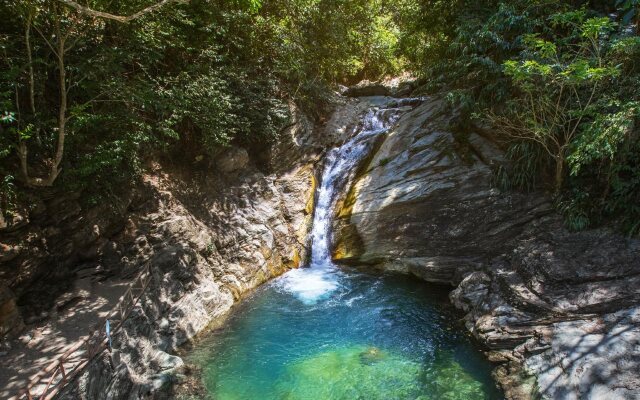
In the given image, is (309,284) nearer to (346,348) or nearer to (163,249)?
(346,348)

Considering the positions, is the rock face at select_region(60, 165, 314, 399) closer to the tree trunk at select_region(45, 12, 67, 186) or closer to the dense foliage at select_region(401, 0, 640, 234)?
the tree trunk at select_region(45, 12, 67, 186)

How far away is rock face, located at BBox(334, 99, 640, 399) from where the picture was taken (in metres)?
6.88

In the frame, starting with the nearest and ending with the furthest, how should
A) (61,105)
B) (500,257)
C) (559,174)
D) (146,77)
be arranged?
(61,105) < (559,174) < (500,257) < (146,77)

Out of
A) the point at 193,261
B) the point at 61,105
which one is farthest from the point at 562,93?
the point at 61,105

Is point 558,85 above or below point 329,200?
above

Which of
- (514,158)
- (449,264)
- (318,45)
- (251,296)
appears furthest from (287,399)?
(318,45)

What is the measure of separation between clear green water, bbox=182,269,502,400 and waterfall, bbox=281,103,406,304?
0.23 meters

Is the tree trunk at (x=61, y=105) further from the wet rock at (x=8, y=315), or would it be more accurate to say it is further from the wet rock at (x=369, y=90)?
the wet rock at (x=369, y=90)

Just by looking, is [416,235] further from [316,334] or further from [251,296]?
[251,296]

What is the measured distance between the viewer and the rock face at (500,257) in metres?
6.88

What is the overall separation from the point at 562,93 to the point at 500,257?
191 inches

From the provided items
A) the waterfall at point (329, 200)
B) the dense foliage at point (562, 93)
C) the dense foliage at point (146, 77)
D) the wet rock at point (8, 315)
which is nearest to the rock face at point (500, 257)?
the waterfall at point (329, 200)

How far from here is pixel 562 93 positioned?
995cm

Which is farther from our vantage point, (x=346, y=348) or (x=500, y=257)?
(x=500, y=257)
